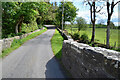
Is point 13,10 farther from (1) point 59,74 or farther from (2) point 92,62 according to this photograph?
(2) point 92,62

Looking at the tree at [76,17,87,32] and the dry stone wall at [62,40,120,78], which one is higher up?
the tree at [76,17,87,32]

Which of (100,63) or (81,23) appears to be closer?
(100,63)

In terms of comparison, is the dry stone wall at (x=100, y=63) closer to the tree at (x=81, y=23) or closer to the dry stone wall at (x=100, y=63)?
the dry stone wall at (x=100, y=63)

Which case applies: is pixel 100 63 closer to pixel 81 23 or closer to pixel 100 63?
pixel 100 63

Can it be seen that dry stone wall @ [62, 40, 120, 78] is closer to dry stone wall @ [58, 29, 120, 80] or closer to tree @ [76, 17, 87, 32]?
dry stone wall @ [58, 29, 120, 80]

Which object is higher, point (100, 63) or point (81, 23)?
point (81, 23)

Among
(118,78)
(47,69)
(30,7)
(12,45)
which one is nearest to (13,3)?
(30,7)

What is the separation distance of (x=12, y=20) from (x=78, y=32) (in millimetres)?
10567

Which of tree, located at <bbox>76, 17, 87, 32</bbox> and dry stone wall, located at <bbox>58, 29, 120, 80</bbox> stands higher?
tree, located at <bbox>76, 17, 87, 32</bbox>

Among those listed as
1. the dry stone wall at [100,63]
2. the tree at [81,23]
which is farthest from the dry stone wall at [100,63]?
the tree at [81,23]

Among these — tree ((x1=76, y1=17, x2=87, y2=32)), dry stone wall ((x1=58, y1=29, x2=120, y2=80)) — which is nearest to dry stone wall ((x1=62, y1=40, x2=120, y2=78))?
dry stone wall ((x1=58, y1=29, x2=120, y2=80))

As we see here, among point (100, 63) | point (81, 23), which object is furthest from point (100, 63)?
point (81, 23)

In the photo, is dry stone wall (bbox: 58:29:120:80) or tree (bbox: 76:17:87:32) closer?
dry stone wall (bbox: 58:29:120:80)

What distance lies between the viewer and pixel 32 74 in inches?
189
